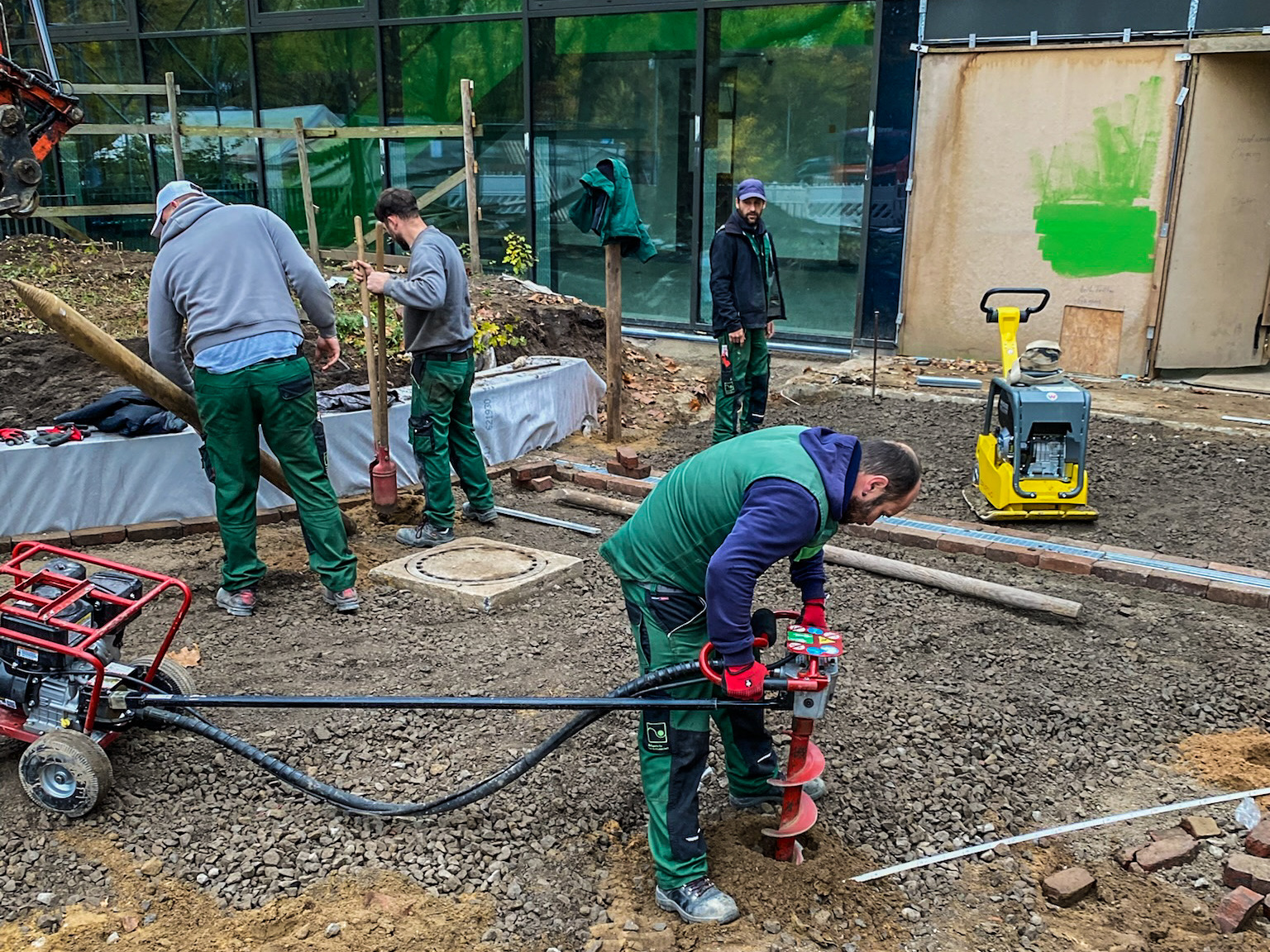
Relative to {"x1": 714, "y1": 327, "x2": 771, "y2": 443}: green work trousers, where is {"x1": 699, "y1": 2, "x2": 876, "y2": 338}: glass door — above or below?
above

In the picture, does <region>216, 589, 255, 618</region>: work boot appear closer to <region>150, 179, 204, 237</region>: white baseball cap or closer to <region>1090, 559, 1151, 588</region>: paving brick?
<region>150, 179, 204, 237</region>: white baseball cap

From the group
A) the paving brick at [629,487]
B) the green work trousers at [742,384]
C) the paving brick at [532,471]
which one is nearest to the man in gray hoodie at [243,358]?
the paving brick at [532,471]

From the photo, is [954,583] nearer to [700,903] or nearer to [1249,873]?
[1249,873]

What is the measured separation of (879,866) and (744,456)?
1.42m

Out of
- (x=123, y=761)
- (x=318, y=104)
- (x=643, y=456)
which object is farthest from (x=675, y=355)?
(x=123, y=761)

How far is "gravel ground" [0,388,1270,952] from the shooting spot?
3.18m

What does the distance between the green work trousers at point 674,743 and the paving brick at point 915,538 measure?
3.17 meters

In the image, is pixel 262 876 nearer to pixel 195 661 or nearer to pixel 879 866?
pixel 195 661

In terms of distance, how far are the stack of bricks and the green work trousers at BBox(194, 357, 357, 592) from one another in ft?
8.24

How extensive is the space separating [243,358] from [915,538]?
367 centimetres

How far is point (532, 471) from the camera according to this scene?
23.6 feet

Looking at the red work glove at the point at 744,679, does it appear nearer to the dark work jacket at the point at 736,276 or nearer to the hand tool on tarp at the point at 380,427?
the hand tool on tarp at the point at 380,427

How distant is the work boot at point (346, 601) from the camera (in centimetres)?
515

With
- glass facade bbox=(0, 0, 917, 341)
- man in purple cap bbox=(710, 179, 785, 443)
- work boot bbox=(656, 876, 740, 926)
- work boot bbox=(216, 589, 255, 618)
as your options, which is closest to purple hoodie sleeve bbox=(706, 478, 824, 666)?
work boot bbox=(656, 876, 740, 926)
